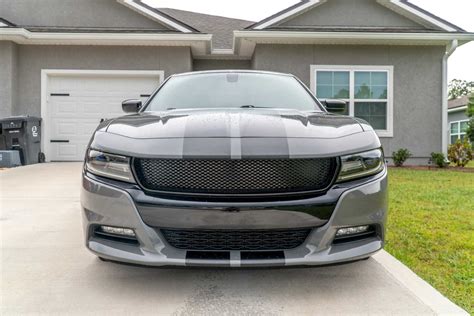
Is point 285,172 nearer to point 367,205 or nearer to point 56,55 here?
point 367,205

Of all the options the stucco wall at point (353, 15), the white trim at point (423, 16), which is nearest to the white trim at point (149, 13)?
the stucco wall at point (353, 15)

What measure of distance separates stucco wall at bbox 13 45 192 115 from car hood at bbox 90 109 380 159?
822 cm

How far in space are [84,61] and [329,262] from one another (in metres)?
9.72

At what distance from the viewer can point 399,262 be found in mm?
2723

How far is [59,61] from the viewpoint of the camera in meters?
9.98

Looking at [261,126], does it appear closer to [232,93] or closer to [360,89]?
[232,93]

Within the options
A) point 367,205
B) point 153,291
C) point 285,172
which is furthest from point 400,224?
point 153,291

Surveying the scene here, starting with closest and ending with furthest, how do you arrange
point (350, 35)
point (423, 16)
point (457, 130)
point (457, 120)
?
point (350, 35)
point (423, 16)
point (457, 130)
point (457, 120)

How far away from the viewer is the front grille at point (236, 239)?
197 cm

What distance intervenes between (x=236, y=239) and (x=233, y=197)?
0.72 ft

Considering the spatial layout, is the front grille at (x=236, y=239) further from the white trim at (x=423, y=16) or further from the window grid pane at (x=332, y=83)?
the white trim at (x=423, y=16)

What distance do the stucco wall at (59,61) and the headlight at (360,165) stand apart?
28.7 feet

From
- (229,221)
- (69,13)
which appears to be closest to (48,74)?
(69,13)

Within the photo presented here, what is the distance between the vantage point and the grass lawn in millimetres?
2463
